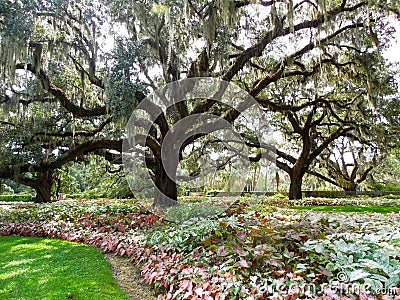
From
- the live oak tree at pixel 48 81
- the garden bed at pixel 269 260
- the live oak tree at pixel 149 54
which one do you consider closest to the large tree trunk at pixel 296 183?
the live oak tree at pixel 149 54

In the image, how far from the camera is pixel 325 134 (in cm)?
1822

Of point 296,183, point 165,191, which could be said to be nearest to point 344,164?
point 296,183

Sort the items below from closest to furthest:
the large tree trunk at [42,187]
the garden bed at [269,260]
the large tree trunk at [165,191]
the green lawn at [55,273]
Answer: the garden bed at [269,260], the green lawn at [55,273], the large tree trunk at [165,191], the large tree trunk at [42,187]

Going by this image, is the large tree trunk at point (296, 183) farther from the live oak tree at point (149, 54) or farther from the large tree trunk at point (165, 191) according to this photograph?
the large tree trunk at point (165, 191)

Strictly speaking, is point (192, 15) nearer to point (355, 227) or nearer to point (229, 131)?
point (355, 227)

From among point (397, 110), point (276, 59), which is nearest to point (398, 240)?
point (276, 59)

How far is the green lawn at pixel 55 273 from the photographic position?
3105mm

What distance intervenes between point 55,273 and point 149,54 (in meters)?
5.62

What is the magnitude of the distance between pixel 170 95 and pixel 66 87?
3.42 metres

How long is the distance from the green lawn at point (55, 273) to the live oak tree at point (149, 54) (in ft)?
11.3

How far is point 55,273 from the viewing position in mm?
3729

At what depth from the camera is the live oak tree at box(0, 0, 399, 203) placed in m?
7.05

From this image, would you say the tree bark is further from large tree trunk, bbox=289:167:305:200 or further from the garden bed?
large tree trunk, bbox=289:167:305:200

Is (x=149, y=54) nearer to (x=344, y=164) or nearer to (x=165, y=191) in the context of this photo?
(x=165, y=191)
